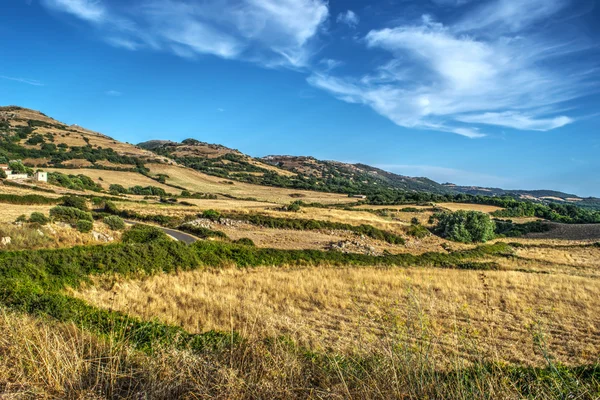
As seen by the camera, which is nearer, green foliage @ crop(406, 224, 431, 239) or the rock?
the rock

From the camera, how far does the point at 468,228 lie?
156 ft

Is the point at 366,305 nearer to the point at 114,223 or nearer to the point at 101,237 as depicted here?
the point at 101,237

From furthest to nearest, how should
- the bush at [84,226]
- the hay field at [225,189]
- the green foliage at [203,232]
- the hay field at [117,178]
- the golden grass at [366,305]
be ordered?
the hay field at [225,189]
the hay field at [117,178]
the green foliage at [203,232]
the bush at [84,226]
the golden grass at [366,305]

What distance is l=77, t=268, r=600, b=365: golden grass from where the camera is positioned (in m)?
8.58

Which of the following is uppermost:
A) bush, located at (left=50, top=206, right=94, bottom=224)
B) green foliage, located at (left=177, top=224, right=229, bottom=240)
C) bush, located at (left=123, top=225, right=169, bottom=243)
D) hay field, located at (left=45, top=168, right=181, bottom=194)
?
hay field, located at (left=45, top=168, right=181, bottom=194)

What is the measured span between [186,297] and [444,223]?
46287mm

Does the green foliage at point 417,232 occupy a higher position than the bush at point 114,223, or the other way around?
the green foliage at point 417,232

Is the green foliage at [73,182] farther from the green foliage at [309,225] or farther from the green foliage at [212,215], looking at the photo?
the green foliage at [309,225]

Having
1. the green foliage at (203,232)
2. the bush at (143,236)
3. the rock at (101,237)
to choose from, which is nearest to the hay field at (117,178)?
the green foliage at (203,232)

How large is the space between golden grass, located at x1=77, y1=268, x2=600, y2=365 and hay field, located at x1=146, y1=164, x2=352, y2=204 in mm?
66379

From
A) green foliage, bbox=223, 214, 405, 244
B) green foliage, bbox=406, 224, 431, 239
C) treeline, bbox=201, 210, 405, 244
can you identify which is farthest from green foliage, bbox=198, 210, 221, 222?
green foliage, bbox=406, 224, 431, 239

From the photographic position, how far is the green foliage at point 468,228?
46062 millimetres

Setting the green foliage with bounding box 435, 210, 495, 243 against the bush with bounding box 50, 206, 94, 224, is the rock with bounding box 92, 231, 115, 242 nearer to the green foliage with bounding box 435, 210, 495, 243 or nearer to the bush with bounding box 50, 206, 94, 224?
the bush with bounding box 50, 206, 94, 224

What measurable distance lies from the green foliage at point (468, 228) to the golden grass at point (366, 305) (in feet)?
92.3
